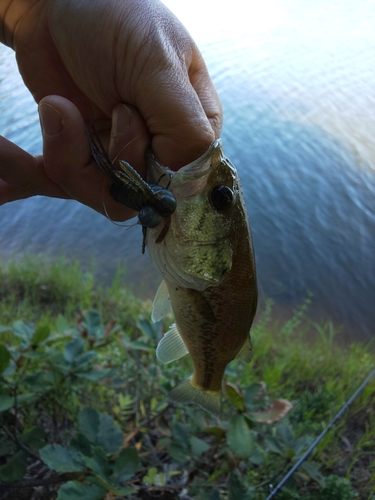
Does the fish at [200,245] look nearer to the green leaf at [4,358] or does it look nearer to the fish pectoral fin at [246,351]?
the fish pectoral fin at [246,351]

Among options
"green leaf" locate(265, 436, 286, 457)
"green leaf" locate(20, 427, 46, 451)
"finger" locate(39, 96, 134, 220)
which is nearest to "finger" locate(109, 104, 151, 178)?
"finger" locate(39, 96, 134, 220)

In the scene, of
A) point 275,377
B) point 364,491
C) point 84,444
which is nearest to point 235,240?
point 84,444

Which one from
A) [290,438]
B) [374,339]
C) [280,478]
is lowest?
[374,339]

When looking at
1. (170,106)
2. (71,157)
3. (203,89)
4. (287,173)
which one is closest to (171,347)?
(71,157)

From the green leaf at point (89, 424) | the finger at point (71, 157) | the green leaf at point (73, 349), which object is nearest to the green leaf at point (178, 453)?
the green leaf at point (89, 424)

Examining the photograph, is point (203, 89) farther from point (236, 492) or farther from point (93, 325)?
point (236, 492)

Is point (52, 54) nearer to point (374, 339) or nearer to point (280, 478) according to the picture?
point (280, 478)
